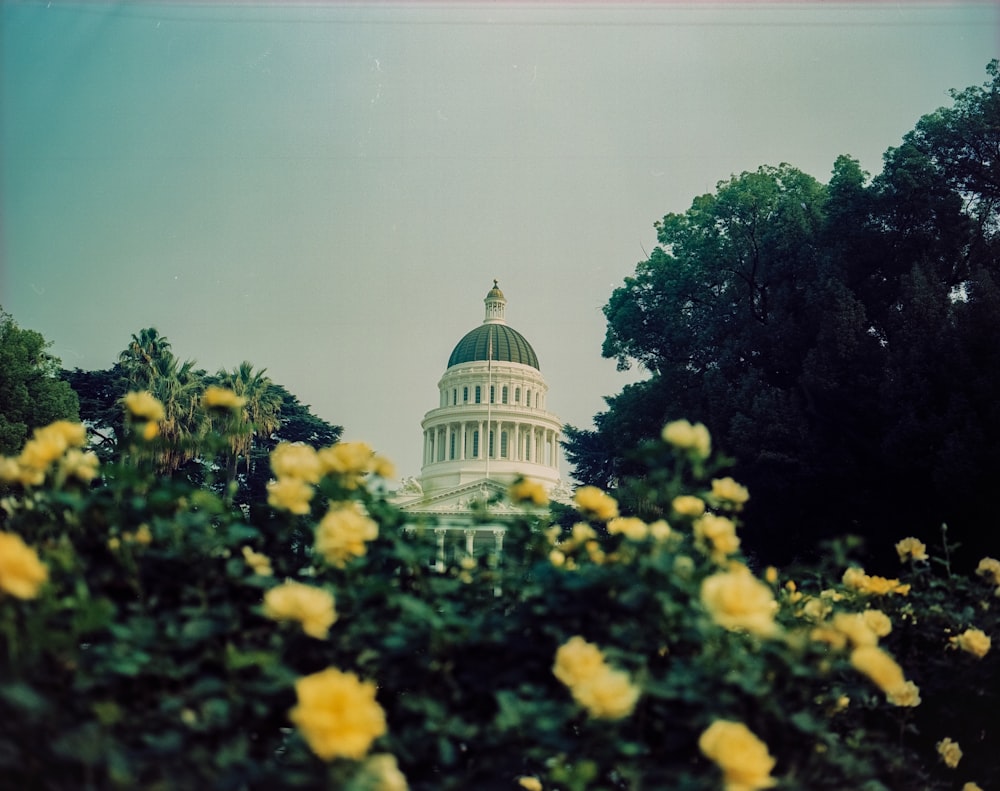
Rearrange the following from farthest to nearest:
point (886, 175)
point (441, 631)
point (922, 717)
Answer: point (886, 175), point (922, 717), point (441, 631)

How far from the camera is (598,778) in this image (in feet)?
9.70

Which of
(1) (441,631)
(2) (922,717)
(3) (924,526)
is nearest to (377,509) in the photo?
(1) (441,631)

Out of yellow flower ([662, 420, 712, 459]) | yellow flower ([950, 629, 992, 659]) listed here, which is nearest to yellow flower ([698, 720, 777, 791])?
yellow flower ([662, 420, 712, 459])

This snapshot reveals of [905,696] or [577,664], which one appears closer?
[577,664]

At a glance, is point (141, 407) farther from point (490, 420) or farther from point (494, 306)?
point (494, 306)

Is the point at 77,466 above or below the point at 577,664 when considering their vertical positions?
above

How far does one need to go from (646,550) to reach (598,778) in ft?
2.49

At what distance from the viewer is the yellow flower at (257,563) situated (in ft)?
10.4

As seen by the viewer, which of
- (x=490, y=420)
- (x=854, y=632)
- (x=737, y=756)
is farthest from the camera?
(x=490, y=420)

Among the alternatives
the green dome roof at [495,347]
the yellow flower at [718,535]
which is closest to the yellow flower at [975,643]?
the yellow flower at [718,535]

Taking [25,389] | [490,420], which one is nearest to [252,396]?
[25,389]

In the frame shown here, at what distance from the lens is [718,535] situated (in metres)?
3.21

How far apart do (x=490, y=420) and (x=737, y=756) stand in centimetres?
7228

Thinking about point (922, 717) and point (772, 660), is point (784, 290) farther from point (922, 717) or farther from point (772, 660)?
point (772, 660)
